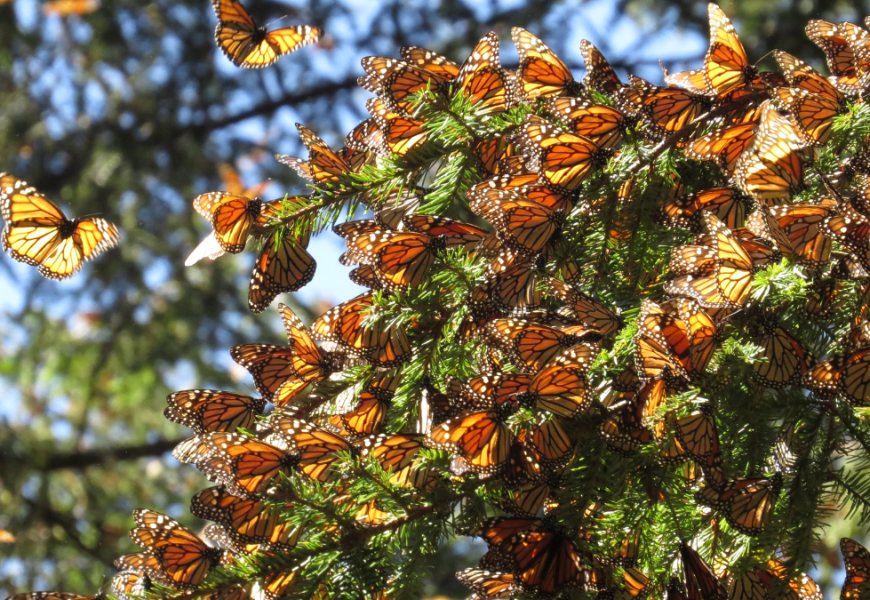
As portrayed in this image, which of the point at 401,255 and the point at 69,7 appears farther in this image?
the point at 69,7

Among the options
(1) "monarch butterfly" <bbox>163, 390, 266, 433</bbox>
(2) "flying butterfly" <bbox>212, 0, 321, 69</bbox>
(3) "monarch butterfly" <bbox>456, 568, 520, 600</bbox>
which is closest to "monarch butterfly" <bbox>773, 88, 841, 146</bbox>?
(3) "monarch butterfly" <bbox>456, 568, 520, 600</bbox>

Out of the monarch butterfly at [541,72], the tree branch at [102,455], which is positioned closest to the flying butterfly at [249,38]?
the monarch butterfly at [541,72]

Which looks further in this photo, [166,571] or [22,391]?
[22,391]

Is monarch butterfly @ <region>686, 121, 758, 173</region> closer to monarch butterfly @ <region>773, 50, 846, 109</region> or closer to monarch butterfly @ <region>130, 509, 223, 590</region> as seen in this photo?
monarch butterfly @ <region>773, 50, 846, 109</region>

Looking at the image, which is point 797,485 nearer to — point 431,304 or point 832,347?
point 832,347

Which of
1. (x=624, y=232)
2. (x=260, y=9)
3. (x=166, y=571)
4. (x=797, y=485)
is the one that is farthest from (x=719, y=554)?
(x=260, y=9)

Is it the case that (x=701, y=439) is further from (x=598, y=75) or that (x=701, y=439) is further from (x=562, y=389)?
(x=598, y=75)

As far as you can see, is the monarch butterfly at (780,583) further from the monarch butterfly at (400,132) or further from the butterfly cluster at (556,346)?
the monarch butterfly at (400,132)

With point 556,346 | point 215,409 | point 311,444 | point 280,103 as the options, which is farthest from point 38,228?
point 280,103
